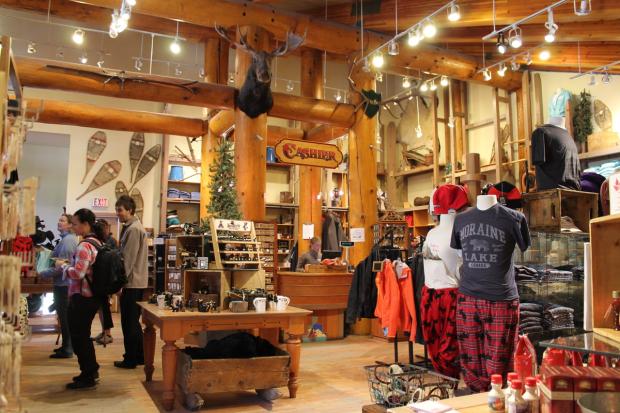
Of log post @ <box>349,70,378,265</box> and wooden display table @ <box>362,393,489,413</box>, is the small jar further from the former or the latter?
log post @ <box>349,70,378,265</box>

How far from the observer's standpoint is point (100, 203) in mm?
10484

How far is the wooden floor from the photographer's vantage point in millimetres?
3930

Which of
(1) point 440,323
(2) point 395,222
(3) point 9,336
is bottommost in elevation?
(1) point 440,323

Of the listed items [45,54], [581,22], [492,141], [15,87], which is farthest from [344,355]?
[45,54]

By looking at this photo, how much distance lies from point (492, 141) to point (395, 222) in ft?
12.7

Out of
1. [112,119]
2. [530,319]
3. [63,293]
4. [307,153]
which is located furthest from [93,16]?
[530,319]

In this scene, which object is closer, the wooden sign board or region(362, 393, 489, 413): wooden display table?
region(362, 393, 489, 413): wooden display table

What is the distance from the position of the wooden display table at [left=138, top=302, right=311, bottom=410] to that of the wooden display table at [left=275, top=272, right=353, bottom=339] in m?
2.63

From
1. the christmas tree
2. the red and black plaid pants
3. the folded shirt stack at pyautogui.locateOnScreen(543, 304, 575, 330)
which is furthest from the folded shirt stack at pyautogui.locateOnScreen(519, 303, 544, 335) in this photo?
the christmas tree

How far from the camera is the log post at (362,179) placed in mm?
7662

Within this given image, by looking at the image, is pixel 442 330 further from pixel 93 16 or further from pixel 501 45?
pixel 93 16

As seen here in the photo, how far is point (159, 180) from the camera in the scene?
34.9 ft

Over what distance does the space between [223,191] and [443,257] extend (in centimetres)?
223

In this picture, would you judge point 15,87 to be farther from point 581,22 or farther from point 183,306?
point 581,22
